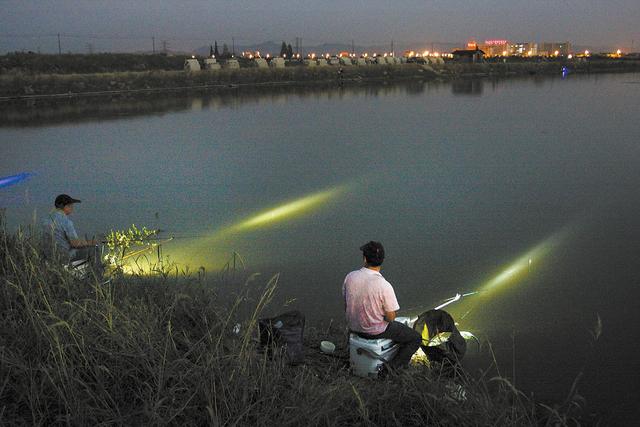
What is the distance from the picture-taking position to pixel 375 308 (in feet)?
15.5

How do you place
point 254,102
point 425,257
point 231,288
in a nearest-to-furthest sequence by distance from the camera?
point 231,288, point 425,257, point 254,102

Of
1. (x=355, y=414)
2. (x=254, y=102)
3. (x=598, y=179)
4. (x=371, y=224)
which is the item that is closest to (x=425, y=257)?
(x=371, y=224)

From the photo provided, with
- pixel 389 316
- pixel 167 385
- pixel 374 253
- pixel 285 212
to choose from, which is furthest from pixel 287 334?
pixel 285 212

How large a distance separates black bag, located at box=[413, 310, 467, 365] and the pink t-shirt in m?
0.51

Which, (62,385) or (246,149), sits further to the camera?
(246,149)

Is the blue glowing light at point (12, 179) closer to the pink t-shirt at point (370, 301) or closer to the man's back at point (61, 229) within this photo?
the man's back at point (61, 229)

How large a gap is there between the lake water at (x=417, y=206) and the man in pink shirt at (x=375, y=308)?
1193 millimetres

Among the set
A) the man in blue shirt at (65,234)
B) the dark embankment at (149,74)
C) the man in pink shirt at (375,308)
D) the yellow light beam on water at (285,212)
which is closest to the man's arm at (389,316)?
the man in pink shirt at (375,308)

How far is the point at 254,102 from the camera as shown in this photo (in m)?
39.2

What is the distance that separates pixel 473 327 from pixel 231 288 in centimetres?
276

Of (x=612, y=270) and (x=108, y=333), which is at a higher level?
(x=108, y=333)

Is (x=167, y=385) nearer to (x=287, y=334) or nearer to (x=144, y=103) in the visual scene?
(x=287, y=334)

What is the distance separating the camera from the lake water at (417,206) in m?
6.73

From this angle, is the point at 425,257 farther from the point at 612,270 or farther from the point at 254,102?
Result: the point at 254,102
